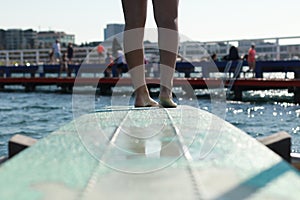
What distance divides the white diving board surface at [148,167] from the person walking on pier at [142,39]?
2.12ft

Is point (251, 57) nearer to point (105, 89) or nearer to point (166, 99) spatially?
point (105, 89)

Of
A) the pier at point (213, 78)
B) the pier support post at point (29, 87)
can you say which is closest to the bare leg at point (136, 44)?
the pier at point (213, 78)

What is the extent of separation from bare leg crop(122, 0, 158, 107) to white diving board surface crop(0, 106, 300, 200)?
659mm

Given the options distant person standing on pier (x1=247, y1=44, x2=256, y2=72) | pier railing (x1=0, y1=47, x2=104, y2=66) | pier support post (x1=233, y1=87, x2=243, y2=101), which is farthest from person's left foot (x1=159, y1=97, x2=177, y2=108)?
pier railing (x1=0, y1=47, x2=104, y2=66)

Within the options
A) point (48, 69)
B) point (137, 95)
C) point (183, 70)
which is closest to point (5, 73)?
point (48, 69)

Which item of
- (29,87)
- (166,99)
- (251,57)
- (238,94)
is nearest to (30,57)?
(29,87)

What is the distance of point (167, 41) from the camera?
2514 mm

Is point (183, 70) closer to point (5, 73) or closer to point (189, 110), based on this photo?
point (5, 73)

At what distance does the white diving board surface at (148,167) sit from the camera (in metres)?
1.07

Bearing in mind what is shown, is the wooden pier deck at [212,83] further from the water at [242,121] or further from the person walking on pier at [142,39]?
the person walking on pier at [142,39]

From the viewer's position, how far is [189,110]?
7.47 feet

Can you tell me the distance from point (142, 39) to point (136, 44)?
56mm

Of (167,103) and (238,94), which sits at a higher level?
(167,103)

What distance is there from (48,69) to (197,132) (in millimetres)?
18250
